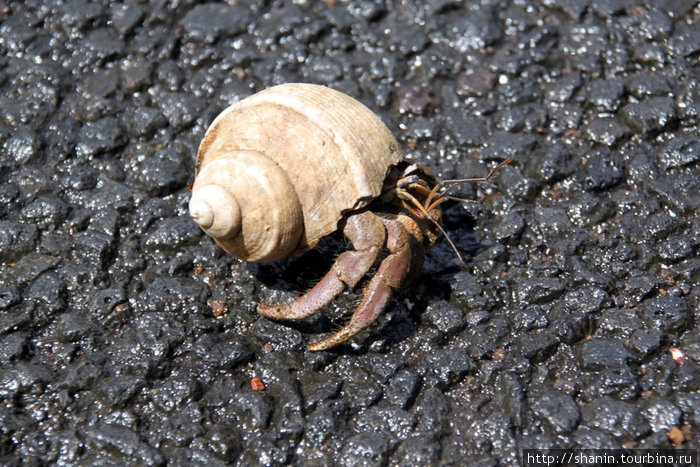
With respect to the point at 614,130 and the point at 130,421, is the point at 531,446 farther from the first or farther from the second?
the point at 614,130

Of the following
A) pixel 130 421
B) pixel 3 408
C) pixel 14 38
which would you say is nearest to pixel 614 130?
pixel 130 421

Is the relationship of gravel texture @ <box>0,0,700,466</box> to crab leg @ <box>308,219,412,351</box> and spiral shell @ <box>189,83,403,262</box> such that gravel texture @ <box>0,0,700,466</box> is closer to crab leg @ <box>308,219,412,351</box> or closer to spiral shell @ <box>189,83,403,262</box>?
crab leg @ <box>308,219,412,351</box>

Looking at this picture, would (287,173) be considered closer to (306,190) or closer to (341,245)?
(306,190)

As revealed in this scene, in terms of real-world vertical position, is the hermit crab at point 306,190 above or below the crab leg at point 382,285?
above

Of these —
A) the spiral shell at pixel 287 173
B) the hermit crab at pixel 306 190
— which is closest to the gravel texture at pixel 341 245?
the hermit crab at pixel 306 190

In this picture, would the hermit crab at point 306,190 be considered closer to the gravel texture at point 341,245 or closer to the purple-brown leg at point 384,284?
the purple-brown leg at point 384,284

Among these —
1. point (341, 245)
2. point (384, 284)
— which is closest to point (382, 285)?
point (384, 284)

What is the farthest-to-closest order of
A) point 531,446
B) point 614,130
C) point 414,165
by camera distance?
point 614,130 < point 414,165 < point 531,446

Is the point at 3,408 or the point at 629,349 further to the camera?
the point at 629,349

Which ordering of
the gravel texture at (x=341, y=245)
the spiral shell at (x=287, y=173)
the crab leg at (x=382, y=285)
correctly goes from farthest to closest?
the crab leg at (x=382, y=285) → the spiral shell at (x=287, y=173) → the gravel texture at (x=341, y=245)
